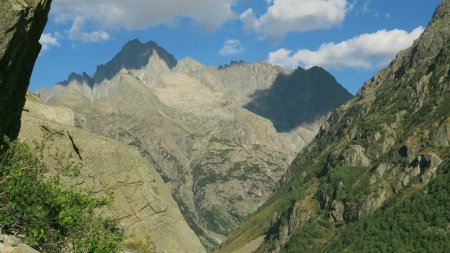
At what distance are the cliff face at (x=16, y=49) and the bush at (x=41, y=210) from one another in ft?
10.6

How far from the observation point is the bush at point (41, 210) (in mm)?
28812

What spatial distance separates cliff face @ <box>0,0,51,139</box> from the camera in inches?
1117

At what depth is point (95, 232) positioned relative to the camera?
3177 cm

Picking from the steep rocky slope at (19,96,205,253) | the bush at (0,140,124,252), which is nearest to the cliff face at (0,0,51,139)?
the bush at (0,140,124,252)

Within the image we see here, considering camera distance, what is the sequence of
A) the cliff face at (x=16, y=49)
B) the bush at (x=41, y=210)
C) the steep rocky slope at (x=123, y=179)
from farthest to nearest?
the steep rocky slope at (x=123, y=179) → the bush at (x=41, y=210) → the cliff face at (x=16, y=49)

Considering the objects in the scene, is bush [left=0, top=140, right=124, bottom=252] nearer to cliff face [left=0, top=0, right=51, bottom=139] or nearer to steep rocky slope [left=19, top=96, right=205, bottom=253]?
cliff face [left=0, top=0, right=51, bottom=139]

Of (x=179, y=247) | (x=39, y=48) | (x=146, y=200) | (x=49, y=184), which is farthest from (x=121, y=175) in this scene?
(x=49, y=184)

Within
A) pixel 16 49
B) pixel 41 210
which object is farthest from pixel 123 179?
pixel 16 49

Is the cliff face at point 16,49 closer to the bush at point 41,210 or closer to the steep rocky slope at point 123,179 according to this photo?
the bush at point 41,210

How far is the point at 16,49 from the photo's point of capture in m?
30.3

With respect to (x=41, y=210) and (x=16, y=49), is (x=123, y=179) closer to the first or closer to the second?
(x=41, y=210)

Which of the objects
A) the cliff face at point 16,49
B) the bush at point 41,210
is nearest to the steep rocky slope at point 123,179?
the cliff face at point 16,49

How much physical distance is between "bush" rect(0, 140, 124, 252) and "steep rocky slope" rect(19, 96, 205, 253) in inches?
990

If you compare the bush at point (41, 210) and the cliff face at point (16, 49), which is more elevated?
the cliff face at point (16, 49)
